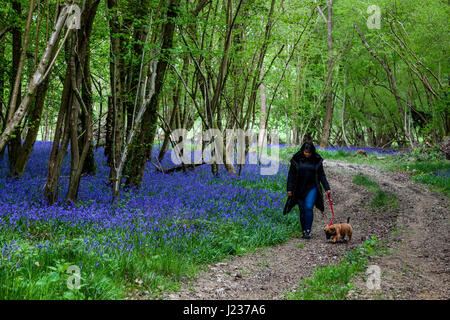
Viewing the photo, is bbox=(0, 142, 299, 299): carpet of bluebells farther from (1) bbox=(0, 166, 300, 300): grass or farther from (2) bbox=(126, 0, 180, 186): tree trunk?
(2) bbox=(126, 0, 180, 186): tree trunk

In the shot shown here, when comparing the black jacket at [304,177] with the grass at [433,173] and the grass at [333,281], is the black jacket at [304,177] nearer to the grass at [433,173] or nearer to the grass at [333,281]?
the grass at [333,281]

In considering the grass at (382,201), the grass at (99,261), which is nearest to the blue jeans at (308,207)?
the grass at (99,261)

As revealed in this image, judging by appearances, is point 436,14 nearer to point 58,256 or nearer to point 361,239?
point 361,239

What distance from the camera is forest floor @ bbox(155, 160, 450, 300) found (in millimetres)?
4680

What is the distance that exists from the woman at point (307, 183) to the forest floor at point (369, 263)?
0.55m

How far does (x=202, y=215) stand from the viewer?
7.39m

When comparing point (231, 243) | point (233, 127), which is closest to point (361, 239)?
point (231, 243)

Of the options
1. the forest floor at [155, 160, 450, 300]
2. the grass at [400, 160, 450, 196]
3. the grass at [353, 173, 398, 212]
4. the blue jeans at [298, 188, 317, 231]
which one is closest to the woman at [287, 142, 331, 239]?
the blue jeans at [298, 188, 317, 231]

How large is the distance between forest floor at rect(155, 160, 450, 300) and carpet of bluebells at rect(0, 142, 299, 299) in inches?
15.6

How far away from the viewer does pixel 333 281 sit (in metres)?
4.91

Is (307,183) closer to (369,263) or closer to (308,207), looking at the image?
(308,207)

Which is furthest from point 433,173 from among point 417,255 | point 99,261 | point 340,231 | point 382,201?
point 99,261

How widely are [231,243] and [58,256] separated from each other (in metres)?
2.90

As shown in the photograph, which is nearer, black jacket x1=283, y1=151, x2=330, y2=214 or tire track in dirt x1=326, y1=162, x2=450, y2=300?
tire track in dirt x1=326, y1=162, x2=450, y2=300
